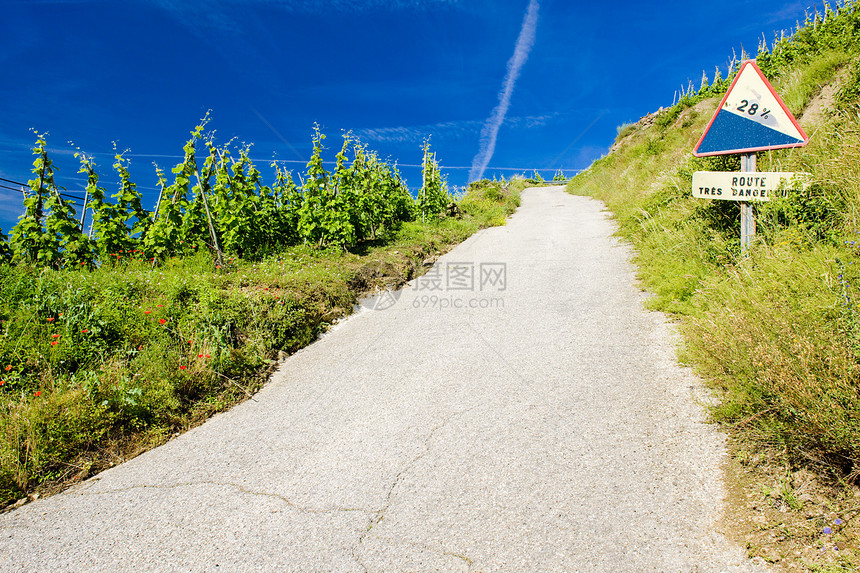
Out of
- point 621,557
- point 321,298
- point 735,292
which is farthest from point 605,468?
point 321,298

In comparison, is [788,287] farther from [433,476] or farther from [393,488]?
[393,488]

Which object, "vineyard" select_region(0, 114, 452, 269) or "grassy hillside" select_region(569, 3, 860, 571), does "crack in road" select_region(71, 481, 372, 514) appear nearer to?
"grassy hillside" select_region(569, 3, 860, 571)

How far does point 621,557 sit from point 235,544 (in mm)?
2324

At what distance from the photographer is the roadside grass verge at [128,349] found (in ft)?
12.0

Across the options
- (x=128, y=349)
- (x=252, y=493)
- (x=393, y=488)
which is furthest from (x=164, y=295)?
(x=393, y=488)

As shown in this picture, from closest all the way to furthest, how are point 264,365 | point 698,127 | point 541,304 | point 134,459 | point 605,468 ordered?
point 605,468 → point 134,459 → point 264,365 → point 541,304 → point 698,127

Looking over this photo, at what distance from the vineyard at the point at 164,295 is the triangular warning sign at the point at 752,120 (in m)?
5.60

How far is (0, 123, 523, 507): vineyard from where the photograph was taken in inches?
151

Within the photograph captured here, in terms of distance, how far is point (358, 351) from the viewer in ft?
18.7

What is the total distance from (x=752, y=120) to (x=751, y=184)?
72 cm

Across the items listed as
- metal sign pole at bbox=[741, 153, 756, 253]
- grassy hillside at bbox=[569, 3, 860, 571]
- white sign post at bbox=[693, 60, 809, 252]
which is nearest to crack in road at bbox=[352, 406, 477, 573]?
grassy hillside at bbox=[569, 3, 860, 571]

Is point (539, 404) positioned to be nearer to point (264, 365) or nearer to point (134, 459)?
point (264, 365)

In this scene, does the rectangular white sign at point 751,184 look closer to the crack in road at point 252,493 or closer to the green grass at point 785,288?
the green grass at point 785,288

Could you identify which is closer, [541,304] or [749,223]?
[749,223]
